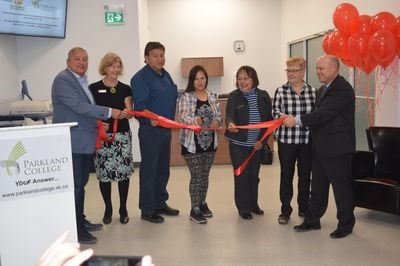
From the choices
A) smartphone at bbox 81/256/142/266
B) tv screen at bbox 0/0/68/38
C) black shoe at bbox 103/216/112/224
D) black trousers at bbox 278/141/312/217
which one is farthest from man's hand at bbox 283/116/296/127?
tv screen at bbox 0/0/68/38

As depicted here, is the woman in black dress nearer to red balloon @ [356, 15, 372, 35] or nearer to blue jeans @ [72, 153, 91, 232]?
blue jeans @ [72, 153, 91, 232]

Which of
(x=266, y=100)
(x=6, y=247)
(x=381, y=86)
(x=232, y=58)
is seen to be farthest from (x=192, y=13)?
(x=6, y=247)

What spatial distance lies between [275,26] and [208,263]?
316 inches

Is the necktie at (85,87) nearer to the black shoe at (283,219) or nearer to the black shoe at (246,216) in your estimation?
the black shoe at (246,216)

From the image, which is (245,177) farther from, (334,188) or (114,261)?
(114,261)

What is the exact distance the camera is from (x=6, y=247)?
8.87ft

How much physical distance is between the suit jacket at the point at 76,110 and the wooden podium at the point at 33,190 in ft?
2.20

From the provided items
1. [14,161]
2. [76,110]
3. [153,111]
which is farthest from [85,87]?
[14,161]

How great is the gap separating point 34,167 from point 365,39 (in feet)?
12.0

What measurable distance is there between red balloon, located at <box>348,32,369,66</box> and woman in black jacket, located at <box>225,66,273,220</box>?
1.30 metres

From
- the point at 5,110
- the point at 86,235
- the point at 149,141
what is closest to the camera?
the point at 86,235

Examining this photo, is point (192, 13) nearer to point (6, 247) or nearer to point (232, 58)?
Result: point (232, 58)

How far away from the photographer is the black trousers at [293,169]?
156 inches

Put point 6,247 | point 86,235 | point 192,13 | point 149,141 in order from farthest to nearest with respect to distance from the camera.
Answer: point 192,13
point 149,141
point 86,235
point 6,247
